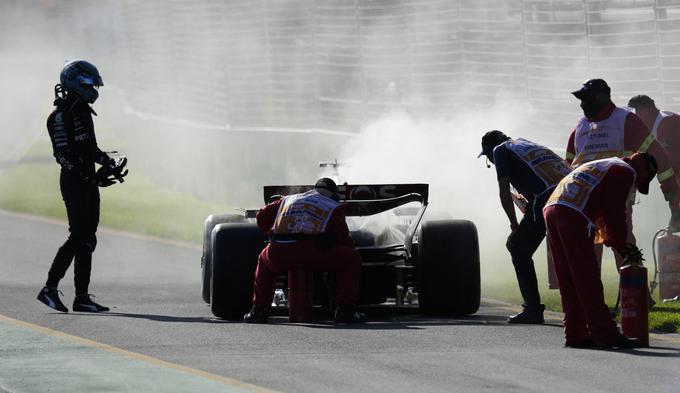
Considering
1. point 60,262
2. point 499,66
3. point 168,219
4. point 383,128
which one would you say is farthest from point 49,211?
point 60,262

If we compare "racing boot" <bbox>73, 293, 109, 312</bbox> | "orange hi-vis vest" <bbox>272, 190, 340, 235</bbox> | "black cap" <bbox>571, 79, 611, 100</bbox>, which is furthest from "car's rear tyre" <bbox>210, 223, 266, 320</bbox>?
"black cap" <bbox>571, 79, 611, 100</bbox>

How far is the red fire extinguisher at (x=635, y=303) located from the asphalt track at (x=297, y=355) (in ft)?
0.56

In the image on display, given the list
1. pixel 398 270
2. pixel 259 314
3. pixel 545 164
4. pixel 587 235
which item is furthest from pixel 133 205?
pixel 587 235

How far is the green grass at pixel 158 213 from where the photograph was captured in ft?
47.1

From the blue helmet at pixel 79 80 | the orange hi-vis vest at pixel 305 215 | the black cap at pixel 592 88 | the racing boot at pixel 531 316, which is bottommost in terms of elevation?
the racing boot at pixel 531 316

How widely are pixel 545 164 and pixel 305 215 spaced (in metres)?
1.78

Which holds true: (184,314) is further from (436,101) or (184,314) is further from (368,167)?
(436,101)

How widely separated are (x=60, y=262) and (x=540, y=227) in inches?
156

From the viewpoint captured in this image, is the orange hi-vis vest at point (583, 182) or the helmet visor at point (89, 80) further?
the helmet visor at point (89, 80)

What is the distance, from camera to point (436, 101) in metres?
22.0

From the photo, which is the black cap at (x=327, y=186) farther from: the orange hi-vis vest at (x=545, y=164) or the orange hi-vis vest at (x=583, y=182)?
the orange hi-vis vest at (x=583, y=182)

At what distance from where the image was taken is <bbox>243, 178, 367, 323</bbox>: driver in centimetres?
1204

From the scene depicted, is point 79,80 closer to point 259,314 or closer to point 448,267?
point 259,314

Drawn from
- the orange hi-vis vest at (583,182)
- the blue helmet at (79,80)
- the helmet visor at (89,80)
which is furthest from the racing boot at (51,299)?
the orange hi-vis vest at (583,182)
